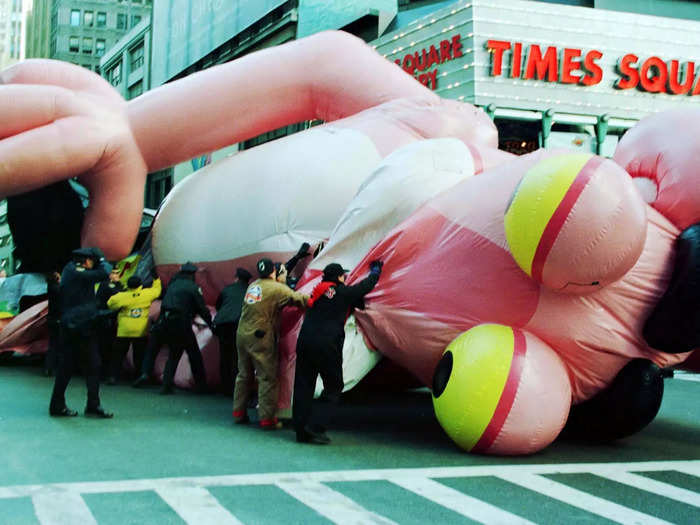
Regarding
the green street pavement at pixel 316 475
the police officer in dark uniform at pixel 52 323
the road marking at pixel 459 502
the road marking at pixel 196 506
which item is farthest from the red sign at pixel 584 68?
the road marking at pixel 196 506

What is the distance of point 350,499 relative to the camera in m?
5.18

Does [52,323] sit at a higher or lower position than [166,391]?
higher

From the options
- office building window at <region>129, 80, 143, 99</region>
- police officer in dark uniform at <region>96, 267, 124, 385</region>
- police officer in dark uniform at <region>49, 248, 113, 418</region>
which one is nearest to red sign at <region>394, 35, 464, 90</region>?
police officer in dark uniform at <region>96, 267, 124, 385</region>

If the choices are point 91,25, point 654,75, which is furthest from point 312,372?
point 91,25

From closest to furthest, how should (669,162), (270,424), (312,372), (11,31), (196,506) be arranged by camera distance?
(196,506), (669,162), (312,372), (270,424), (11,31)

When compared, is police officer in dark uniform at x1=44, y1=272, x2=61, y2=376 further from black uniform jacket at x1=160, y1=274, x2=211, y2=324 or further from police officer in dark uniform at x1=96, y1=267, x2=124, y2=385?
black uniform jacket at x1=160, y1=274, x2=211, y2=324

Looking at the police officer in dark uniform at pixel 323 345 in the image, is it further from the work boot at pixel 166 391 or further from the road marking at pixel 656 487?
the work boot at pixel 166 391

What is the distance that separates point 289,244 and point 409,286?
2667mm

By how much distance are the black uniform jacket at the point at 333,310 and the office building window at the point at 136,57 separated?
54145mm

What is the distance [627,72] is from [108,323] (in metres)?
20.4

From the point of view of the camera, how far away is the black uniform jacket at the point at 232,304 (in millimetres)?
9562

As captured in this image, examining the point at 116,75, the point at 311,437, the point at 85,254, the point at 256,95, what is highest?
the point at 116,75

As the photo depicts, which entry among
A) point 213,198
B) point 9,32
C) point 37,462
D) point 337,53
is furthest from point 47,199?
point 9,32

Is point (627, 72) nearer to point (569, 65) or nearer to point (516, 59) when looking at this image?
point (569, 65)
